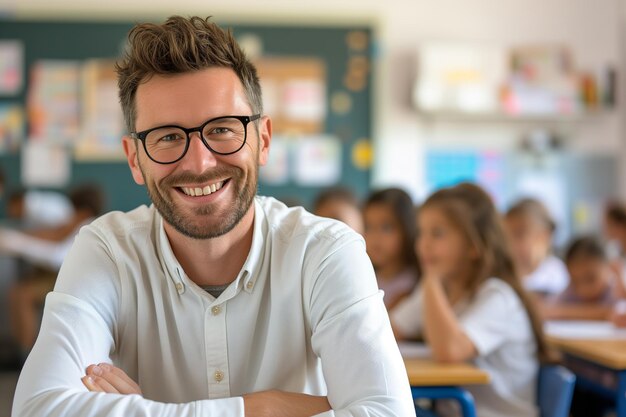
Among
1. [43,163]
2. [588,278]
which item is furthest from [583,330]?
[43,163]

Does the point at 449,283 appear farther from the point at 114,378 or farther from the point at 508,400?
the point at 114,378

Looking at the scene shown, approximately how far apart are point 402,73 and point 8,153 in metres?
3.21

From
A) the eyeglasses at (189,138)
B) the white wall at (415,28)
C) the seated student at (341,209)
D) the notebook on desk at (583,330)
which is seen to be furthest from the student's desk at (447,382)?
the white wall at (415,28)

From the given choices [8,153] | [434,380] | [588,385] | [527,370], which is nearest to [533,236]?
[588,385]

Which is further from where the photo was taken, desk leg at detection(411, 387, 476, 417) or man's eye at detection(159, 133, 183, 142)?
desk leg at detection(411, 387, 476, 417)

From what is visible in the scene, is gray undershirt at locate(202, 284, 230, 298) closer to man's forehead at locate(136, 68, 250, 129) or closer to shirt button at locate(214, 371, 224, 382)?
shirt button at locate(214, 371, 224, 382)

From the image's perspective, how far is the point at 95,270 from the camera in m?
1.62

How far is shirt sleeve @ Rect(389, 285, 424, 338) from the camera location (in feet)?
9.52

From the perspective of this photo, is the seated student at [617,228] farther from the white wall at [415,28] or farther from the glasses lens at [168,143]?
the glasses lens at [168,143]

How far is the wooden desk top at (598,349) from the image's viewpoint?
2.43 m

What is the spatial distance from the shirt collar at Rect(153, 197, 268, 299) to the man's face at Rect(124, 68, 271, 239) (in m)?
0.06

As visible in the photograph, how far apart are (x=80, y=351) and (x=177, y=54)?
0.59 m

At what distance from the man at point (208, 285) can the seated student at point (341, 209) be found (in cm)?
210

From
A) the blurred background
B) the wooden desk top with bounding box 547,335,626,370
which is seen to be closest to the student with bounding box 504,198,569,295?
the wooden desk top with bounding box 547,335,626,370
